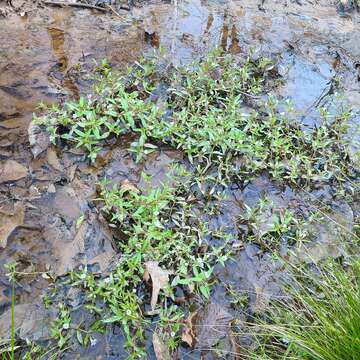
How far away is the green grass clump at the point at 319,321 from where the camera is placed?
7.40 ft

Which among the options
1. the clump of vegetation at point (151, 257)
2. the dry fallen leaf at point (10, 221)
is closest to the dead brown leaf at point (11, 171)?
the dry fallen leaf at point (10, 221)

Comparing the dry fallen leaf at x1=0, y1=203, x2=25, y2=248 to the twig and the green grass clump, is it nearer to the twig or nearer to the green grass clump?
the green grass clump

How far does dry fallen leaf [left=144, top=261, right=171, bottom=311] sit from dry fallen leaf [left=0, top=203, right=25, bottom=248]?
0.97 metres

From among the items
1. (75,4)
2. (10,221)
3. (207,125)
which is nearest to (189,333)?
(10,221)

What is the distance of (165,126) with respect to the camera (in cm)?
379

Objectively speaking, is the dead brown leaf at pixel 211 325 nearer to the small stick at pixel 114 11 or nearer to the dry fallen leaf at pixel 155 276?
the dry fallen leaf at pixel 155 276

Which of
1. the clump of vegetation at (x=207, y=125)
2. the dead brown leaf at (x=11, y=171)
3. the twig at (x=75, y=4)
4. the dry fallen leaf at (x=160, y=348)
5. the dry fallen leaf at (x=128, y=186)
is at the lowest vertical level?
the dry fallen leaf at (x=160, y=348)

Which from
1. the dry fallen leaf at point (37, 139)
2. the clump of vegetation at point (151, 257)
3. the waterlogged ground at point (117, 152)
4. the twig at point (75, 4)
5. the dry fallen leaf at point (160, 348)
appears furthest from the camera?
the twig at point (75, 4)

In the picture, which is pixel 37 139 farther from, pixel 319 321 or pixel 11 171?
pixel 319 321

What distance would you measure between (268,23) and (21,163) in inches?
138

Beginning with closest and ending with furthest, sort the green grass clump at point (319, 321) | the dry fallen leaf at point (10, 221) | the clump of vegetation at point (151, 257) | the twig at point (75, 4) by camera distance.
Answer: the green grass clump at point (319, 321)
the clump of vegetation at point (151, 257)
the dry fallen leaf at point (10, 221)
the twig at point (75, 4)

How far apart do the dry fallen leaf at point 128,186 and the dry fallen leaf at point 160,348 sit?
112 centimetres

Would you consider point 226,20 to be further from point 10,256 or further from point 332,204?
point 10,256

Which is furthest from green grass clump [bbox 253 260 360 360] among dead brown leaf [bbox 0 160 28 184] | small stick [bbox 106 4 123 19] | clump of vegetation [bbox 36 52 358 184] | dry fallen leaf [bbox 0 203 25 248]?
small stick [bbox 106 4 123 19]
